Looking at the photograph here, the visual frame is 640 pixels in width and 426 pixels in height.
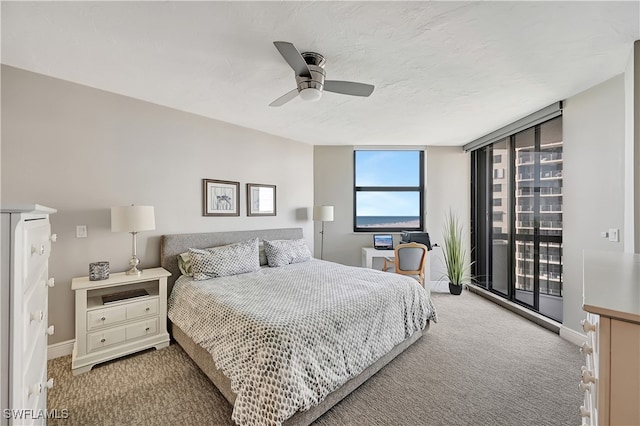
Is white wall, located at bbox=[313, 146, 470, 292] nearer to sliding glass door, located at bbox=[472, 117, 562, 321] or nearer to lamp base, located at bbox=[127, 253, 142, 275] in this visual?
sliding glass door, located at bbox=[472, 117, 562, 321]

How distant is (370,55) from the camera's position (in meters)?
1.97

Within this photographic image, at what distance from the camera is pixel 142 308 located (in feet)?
8.02

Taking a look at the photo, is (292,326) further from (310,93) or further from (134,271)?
(134,271)

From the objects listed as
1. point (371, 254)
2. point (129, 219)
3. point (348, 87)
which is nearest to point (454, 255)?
point (371, 254)

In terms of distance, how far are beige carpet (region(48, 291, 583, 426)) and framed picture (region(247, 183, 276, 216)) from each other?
1901 mm

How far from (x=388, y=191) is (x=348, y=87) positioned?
10.1ft

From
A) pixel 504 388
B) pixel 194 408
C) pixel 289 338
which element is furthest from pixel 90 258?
pixel 504 388

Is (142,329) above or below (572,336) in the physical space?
above

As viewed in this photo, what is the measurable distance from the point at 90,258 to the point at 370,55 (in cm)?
306

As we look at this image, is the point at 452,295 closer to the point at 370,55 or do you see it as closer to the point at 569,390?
the point at 569,390

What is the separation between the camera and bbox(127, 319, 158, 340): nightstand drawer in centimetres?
238

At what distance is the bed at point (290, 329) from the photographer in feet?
4.84

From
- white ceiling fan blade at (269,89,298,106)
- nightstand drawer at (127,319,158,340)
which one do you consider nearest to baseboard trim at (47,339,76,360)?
nightstand drawer at (127,319,158,340)

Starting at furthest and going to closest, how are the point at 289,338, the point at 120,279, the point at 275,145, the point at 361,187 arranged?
the point at 361,187 < the point at 275,145 < the point at 120,279 < the point at 289,338
